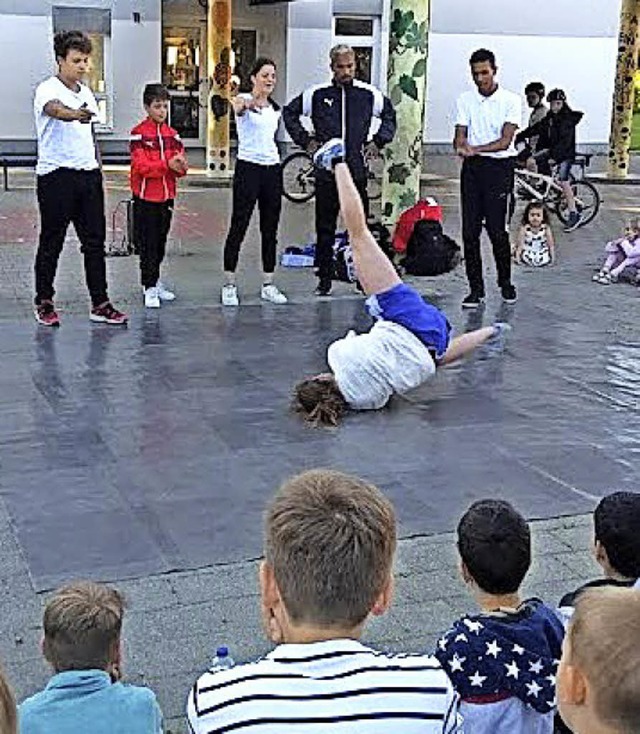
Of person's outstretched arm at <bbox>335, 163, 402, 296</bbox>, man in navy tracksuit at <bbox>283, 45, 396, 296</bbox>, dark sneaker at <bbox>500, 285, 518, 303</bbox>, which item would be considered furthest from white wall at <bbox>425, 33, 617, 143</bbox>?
person's outstretched arm at <bbox>335, 163, 402, 296</bbox>

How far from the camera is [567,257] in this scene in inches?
451

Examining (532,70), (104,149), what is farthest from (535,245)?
(532,70)

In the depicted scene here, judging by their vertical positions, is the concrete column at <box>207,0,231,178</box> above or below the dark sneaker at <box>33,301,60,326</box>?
above

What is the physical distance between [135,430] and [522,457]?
70.7 inches

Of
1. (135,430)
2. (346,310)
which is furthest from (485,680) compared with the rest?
(346,310)

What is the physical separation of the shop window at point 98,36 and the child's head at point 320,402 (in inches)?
637

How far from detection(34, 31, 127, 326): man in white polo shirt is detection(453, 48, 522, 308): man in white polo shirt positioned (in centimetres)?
267

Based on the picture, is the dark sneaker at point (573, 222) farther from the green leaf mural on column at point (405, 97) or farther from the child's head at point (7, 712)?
the child's head at point (7, 712)

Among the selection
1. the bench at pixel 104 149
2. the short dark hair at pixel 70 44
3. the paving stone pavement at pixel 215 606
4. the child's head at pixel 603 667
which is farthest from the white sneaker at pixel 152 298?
the bench at pixel 104 149

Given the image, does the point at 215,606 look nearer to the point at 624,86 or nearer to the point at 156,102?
the point at 156,102

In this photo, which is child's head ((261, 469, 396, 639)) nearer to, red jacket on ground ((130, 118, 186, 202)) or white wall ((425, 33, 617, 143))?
red jacket on ground ((130, 118, 186, 202))

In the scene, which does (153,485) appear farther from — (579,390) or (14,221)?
(14,221)

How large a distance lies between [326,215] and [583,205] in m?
6.66

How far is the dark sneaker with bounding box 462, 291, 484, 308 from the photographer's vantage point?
28.7ft
